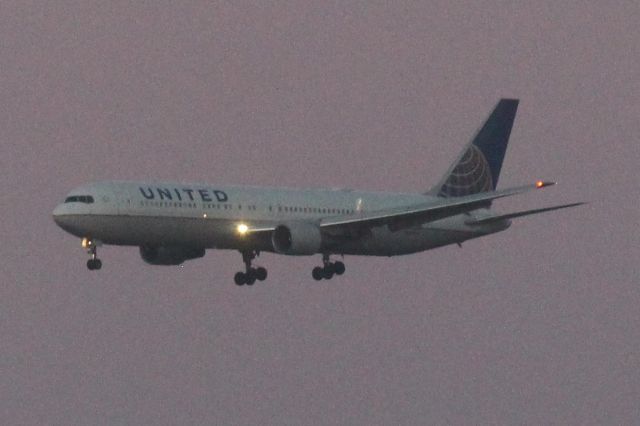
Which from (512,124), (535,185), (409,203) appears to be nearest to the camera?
(535,185)

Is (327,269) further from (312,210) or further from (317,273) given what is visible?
(312,210)

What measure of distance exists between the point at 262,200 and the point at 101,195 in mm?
9244

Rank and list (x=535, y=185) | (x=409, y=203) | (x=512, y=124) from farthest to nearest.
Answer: (x=512, y=124) < (x=409, y=203) < (x=535, y=185)

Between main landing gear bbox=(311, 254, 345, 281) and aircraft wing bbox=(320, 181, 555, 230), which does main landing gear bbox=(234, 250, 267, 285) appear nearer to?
main landing gear bbox=(311, 254, 345, 281)

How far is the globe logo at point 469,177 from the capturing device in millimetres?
114875

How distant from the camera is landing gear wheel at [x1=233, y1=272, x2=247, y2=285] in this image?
108m

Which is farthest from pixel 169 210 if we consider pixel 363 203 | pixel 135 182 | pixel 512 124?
pixel 512 124

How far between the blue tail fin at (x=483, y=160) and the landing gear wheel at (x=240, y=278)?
13025mm

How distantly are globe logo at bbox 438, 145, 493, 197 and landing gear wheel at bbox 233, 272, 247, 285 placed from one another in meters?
13.3

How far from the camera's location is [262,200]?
4087 inches

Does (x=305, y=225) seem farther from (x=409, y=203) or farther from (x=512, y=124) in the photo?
(x=512, y=124)

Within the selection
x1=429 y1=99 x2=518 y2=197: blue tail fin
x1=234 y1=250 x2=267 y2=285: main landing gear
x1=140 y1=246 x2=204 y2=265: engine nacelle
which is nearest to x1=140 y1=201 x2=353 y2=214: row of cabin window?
x1=234 y1=250 x2=267 y2=285: main landing gear

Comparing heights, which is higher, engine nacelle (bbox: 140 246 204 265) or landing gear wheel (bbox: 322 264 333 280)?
engine nacelle (bbox: 140 246 204 265)

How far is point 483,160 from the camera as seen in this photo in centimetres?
11681
